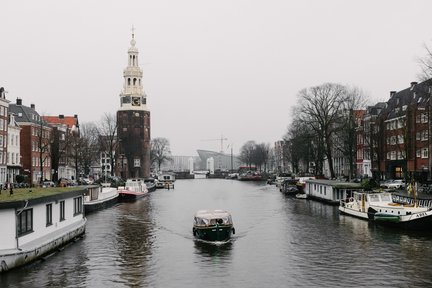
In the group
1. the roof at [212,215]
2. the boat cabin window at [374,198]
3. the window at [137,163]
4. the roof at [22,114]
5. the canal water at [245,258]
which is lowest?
the canal water at [245,258]

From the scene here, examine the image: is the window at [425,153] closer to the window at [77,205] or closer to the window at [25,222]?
the window at [77,205]

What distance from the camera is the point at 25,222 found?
101 feet

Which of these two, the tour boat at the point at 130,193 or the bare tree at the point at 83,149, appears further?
the bare tree at the point at 83,149

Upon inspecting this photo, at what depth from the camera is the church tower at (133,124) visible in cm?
15350

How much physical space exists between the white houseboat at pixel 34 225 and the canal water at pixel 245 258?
0.76 metres

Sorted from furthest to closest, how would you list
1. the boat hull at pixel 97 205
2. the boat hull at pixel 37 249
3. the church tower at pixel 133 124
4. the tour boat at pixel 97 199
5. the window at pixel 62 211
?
1. the church tower at pixel 133 124
2. the tour boat at pixel 97 199
3. the boat hull at pixel 97 205
4. the window at pixel 62 211
5. the boat hull at pixel 37 249

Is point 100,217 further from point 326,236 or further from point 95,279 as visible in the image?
point 95,279

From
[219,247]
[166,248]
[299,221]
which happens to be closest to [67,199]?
[166,248]

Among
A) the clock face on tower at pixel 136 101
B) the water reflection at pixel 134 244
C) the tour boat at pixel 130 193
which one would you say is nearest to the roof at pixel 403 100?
the tour boat at pixel 130 193

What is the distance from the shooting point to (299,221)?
52.9 meters

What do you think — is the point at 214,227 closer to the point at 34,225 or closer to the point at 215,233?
the point at 215,233

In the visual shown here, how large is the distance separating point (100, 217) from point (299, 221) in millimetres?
21094

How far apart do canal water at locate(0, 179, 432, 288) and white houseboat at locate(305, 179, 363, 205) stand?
14146mm

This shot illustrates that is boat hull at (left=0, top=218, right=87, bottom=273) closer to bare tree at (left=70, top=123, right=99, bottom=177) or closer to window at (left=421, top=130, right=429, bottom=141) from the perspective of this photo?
window at (left=421, top=130, right=429, bottom=141)
